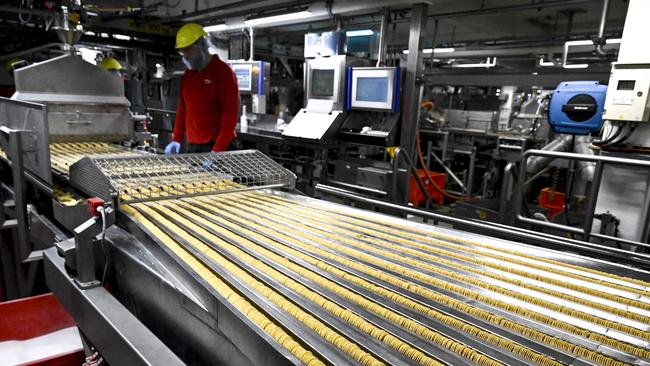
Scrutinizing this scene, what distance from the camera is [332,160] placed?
18.2ft

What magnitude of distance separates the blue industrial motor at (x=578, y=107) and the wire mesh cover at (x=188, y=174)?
2.52 metres

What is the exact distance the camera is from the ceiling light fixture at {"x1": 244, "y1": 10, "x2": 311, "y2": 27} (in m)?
5.69

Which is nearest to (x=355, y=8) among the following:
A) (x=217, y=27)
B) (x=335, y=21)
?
(x=335, y=21)

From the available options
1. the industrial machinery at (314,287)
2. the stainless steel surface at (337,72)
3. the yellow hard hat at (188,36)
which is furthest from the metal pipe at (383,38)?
the industrial machinery at (314,287)

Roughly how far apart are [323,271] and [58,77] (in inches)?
124

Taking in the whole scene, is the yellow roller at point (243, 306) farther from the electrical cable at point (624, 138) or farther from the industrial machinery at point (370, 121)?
the industrial machinery at point (370, 121)

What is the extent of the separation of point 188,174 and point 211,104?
143cm

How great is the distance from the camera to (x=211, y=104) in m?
3.35

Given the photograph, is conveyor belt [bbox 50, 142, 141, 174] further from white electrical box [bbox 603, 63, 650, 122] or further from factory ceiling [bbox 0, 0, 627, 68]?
white electrical box [bbox 603, 63, 650, 122]

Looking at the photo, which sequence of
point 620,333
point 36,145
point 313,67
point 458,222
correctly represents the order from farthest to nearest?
point 313,67, point 36,145, point 458,222, point 620,333

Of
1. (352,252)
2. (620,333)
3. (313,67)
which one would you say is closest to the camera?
(620,333)

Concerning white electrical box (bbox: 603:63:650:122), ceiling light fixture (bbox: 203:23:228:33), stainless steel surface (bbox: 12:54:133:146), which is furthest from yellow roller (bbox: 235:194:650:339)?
ceiling light fixture (bbox: 203:23:228:33)

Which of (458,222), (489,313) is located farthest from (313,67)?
(489,313)

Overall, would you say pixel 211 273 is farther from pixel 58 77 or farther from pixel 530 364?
pixel 58 77
